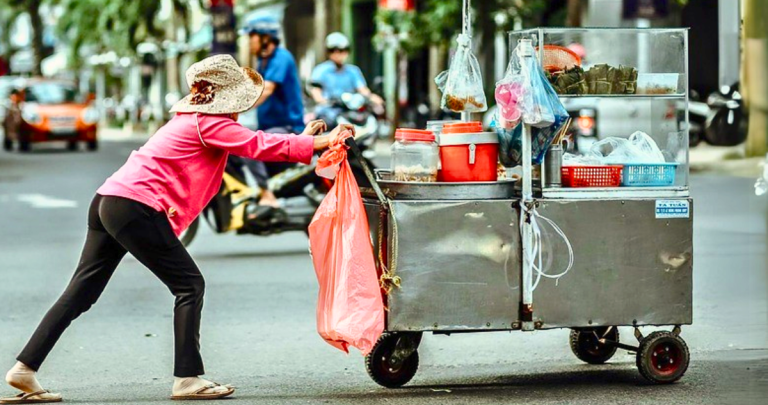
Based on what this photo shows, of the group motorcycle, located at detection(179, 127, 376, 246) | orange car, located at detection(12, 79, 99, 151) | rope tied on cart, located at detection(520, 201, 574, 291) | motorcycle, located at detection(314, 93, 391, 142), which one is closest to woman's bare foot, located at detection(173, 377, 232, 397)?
rope tied on cart, located at detection(520, 201, 574, 291)

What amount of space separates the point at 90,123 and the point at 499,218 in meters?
29.5

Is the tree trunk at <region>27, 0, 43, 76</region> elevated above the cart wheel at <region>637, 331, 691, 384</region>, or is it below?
above

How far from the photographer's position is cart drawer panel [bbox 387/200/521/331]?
19.4ft

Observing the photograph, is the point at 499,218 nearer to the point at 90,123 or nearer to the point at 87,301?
the point at 87,301

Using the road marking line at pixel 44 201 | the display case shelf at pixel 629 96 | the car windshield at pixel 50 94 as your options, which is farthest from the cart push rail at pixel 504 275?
the car windshield at pixel 50 94

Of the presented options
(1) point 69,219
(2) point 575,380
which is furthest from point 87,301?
(1) point 69,219

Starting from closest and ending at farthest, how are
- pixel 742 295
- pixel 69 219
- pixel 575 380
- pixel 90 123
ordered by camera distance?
pixel 575 380 < pixel 742 295 < pixel 69 219 < pixel 90 123

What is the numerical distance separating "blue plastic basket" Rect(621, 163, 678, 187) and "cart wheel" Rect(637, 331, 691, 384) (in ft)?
2.15

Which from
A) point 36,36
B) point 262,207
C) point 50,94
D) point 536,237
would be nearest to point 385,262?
point 536,237

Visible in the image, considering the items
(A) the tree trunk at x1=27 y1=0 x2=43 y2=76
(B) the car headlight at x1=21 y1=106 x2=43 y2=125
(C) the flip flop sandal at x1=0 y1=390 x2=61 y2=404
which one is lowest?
(C) the flip flop sandal at x1=0 y1=390 x2=61 y2=404

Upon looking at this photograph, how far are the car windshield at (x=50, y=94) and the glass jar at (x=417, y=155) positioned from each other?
1154 inches

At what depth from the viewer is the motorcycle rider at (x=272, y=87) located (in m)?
11.0

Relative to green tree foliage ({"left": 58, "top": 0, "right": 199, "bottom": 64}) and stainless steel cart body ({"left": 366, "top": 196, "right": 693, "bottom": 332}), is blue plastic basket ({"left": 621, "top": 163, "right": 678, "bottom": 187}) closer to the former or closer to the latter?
stainless steel cart body ({"left": 366, "top": 196, "right": 693, "bottom": 332})

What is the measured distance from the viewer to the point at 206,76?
596cm
